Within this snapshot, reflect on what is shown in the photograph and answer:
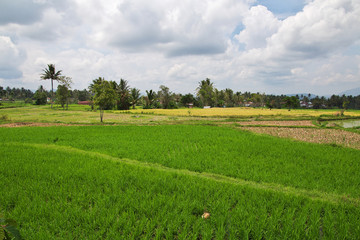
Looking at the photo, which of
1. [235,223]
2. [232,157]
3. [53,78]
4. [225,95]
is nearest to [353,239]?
[235,223]

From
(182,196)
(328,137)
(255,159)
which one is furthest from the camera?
(328,137)

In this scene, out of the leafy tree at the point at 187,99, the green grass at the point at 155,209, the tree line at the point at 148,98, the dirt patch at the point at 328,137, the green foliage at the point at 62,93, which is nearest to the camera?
the green grass at the point at 155,209

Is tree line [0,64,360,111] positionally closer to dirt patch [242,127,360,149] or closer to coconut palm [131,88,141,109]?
coconut palm [131,88,141,109]

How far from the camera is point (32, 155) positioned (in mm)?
8281

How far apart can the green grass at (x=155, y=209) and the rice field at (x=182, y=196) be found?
0.02m

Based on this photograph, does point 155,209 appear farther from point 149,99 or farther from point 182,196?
point 149,99

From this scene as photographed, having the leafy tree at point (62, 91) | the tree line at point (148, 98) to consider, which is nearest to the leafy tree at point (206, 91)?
the tree line at point (148, 98)

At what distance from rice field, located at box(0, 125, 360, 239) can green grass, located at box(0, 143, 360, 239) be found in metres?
0.02

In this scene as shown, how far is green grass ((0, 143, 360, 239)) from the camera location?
3.68 m

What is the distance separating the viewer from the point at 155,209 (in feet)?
14.4

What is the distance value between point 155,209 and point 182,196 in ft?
2.71

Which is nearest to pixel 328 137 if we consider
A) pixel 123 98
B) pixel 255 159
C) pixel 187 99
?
pixel 255 159

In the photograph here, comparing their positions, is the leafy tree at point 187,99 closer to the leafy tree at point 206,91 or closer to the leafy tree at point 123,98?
the leafy tree at point 206,91

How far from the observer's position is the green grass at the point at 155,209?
3.68 metres
